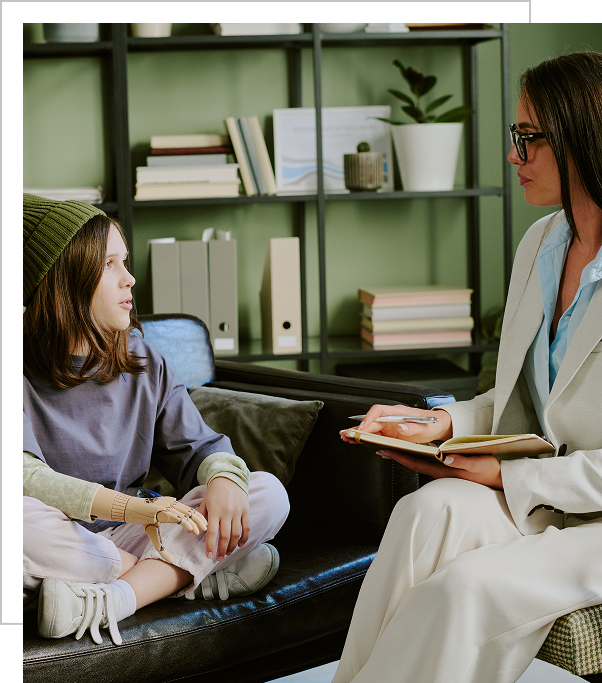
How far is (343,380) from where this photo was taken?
166cm

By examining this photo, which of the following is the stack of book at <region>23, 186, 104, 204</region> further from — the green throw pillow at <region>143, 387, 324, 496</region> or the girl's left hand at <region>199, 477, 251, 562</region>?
the girl's left hand at <region>199, 477, 251, 562</region>

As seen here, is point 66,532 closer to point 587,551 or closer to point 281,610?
point 281,610

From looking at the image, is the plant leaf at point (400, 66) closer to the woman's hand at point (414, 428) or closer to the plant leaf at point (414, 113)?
the plant leaf at point (414, 113)

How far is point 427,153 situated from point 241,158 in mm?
611

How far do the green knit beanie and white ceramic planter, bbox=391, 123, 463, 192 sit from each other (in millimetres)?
1528

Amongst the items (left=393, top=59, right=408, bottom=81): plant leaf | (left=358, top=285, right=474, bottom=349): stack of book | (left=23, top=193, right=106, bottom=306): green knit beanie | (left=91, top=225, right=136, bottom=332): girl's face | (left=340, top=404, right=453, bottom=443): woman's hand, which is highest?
(left=393, top=59, right=408, bottom=81): plant leaf

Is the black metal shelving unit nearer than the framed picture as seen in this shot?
Yes

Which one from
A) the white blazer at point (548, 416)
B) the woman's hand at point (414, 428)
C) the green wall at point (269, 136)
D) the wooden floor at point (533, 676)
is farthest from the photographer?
the green wall at point (269, 136)

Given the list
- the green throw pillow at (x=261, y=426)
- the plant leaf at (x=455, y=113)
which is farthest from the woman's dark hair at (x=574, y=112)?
the plant leaf at (x=455, y=113)

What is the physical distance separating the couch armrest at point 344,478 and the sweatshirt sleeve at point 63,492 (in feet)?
1.45

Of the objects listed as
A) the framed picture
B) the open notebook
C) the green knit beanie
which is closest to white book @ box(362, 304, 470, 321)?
Result: the framed picture

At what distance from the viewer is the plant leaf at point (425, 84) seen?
2.66 metres

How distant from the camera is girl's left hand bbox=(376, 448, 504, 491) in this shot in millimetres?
1136

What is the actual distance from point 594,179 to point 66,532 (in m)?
0.94
